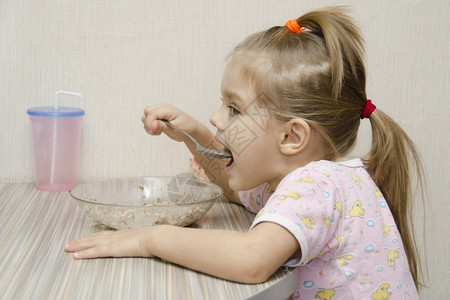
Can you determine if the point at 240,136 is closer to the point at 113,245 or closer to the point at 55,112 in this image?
the point at 113,245

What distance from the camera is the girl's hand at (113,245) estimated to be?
771 mm

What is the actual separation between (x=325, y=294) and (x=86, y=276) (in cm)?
38

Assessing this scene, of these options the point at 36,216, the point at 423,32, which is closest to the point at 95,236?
the point at 36,216

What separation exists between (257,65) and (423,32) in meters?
0.59

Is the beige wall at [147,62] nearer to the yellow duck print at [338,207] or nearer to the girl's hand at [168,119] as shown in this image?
the girl's hand at [168,119]

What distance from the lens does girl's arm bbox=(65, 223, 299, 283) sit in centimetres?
69

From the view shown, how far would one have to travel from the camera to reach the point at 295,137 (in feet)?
2.96

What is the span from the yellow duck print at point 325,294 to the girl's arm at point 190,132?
314mm

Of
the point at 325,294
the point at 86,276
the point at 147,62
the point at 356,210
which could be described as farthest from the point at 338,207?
the point at 147,62

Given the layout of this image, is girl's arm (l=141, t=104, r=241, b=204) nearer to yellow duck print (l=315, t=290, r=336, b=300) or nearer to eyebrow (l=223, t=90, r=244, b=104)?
eyebrow (l=223, t=90, r=244, b=104)

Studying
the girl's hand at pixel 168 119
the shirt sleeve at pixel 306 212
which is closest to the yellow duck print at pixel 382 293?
the shirt sleeve at pixel 306 212

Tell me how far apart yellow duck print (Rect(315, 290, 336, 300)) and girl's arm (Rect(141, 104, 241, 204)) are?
0.31 meters

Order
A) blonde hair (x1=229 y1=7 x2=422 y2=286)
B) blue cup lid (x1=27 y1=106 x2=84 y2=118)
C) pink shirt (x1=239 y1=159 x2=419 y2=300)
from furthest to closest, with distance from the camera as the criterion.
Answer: blue cup lid (x1=27 y1=106 x2=84 y2=118), blonde hair (x1=229 y1=7 x2=422 y2=286), pink shirt (x1=239 y1=159 x2=419 y2=300)

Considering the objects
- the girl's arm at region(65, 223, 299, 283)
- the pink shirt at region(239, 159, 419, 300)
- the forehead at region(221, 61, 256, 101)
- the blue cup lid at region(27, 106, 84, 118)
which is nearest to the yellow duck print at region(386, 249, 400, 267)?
the pink shirt at region(239, 159, 419, 300)
